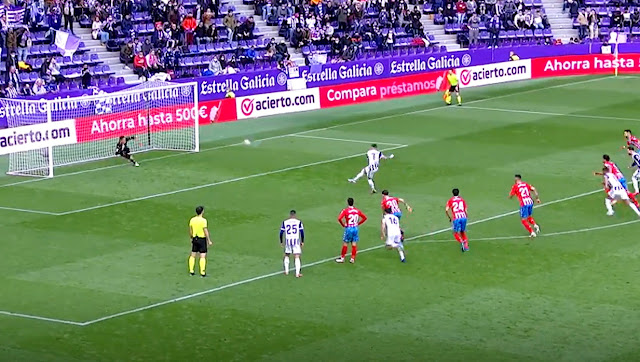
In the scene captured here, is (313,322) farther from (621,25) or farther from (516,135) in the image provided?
(621,25)

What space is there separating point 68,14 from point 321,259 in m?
32.1

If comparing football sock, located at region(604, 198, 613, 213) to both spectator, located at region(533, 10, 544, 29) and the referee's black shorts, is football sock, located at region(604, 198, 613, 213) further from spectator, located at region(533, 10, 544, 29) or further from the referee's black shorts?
spectator, located at region(533, 10, 544, 29)

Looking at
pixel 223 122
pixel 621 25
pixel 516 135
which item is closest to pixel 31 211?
pixel 223 122

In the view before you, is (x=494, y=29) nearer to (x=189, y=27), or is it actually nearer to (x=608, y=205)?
(x=189, y=27)

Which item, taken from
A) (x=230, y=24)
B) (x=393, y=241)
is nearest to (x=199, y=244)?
(x=393, y=241)

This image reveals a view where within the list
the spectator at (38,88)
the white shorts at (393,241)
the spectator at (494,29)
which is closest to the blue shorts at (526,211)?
the white shorts at (393,241)

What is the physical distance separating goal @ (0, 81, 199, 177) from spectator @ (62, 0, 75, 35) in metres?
9.51

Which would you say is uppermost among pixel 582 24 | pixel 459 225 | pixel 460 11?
pixel 460 11

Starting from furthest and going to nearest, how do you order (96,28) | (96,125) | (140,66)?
(96,28), (140,66), (96,125)

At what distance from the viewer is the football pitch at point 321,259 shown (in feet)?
85.4

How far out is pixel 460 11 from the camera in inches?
3049

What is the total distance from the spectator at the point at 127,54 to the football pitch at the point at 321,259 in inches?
384

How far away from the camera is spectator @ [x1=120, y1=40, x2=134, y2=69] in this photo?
201ft

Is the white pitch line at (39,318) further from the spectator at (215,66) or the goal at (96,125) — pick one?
the spectator at (215,66)
